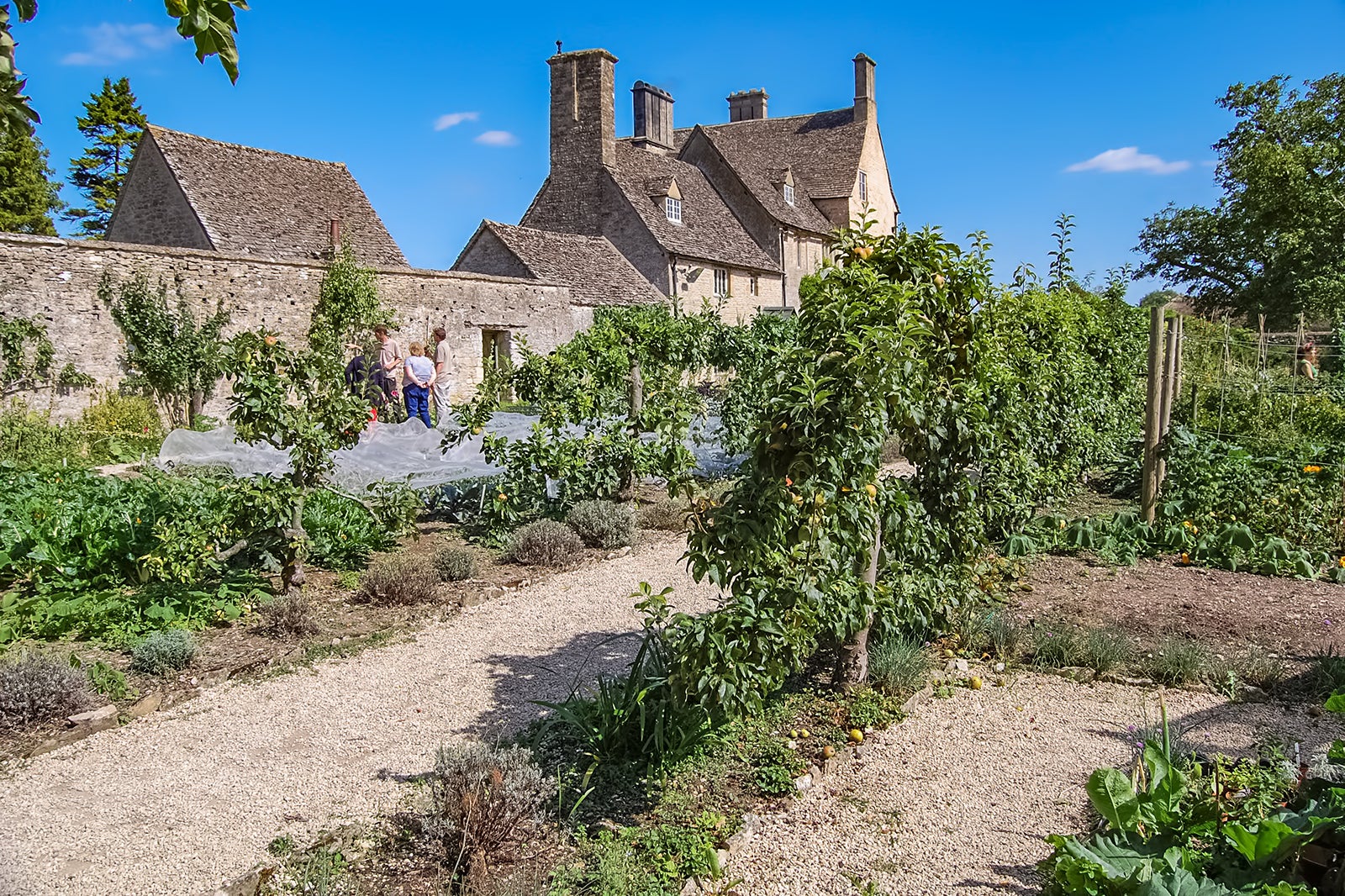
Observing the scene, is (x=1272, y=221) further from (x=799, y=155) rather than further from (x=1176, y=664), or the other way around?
(x=1176, y=664)

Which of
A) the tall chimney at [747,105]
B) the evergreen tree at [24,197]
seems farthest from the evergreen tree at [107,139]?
the tall chimney at [747,105]

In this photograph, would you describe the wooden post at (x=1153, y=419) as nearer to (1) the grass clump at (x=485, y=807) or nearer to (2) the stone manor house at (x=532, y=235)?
(1) the grass clump at (x=485, y=807)

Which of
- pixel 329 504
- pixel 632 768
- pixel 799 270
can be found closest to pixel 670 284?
pixel 799 270

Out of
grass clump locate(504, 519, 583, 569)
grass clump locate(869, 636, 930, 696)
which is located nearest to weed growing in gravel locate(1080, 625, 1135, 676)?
grass clump locate(869, 636, 930, 696)

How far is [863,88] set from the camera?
120ft

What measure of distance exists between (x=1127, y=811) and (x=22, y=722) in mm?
5046

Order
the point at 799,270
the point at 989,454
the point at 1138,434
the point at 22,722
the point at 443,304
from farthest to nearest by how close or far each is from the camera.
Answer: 1. the point at 799,270
2. the point at 443,304
3. the point at 1138,434
4. the point at 989,454
5. the point at 22,722

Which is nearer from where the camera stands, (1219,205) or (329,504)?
(329,504)

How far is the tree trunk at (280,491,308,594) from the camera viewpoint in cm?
661

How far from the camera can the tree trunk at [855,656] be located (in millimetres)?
4953

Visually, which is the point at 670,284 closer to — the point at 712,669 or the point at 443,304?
the point at 443,304

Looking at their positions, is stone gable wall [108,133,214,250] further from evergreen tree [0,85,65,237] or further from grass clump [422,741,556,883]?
grass clump [422,741,556,883]

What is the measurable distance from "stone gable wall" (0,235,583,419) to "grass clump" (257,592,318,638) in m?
9.10

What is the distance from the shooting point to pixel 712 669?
A: 12.1 ft
